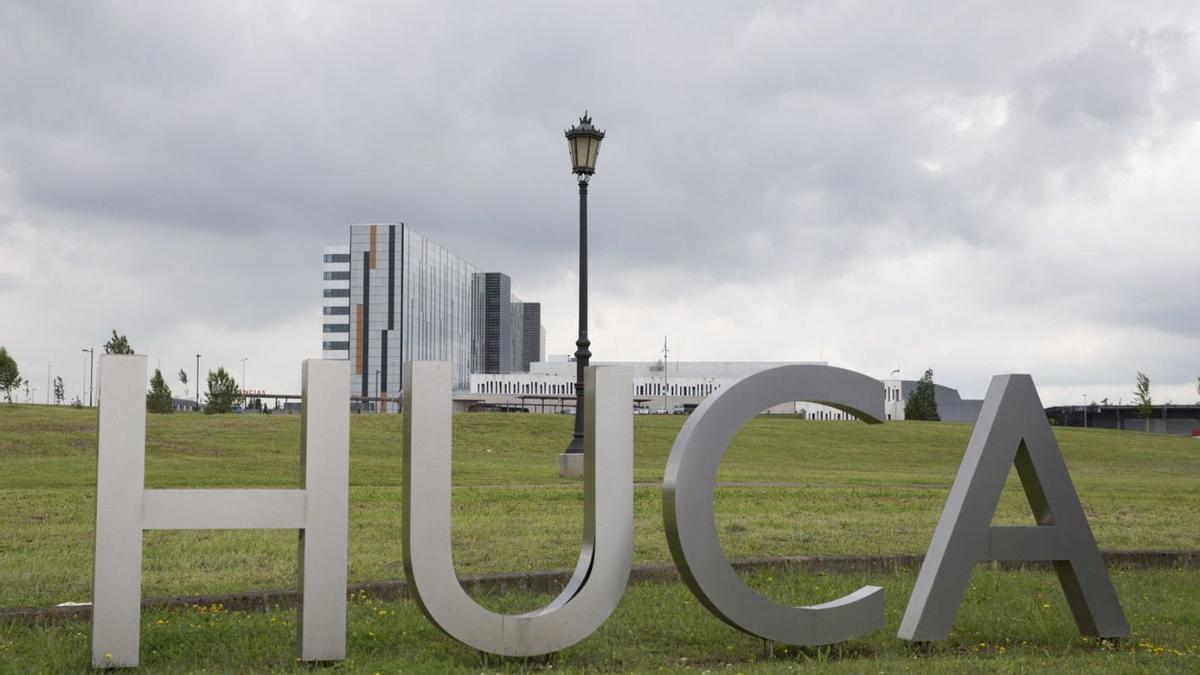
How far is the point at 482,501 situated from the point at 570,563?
208 inches

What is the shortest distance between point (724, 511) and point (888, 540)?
290cm

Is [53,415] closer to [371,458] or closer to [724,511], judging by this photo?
[371,458]

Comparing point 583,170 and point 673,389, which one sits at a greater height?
point 583,170

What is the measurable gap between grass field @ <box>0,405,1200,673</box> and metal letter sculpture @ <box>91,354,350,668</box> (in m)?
0.27

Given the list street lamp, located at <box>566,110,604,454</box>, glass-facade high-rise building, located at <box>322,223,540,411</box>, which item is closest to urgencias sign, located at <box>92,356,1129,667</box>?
street lamp, located at <box>566,110,604,454</box>

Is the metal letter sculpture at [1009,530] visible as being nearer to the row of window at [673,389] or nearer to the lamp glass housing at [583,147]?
the lamp glass housing at [583,147]

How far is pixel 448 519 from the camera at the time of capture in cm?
664

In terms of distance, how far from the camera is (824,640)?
7.08 metres

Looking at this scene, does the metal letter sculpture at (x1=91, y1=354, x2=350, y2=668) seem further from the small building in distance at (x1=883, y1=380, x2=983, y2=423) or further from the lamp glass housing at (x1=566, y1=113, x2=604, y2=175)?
the small building in distance at (x1=883, y1=380, x2=983, y2=423)

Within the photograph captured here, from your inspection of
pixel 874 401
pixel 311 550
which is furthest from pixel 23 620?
pixel 874 401

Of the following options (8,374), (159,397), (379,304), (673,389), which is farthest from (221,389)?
(673,389)

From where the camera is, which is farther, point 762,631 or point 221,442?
point 221,442

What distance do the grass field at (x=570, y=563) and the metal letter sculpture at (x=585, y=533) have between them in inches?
9.9

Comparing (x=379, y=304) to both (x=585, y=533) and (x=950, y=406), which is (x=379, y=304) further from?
(x=585, y=533)
